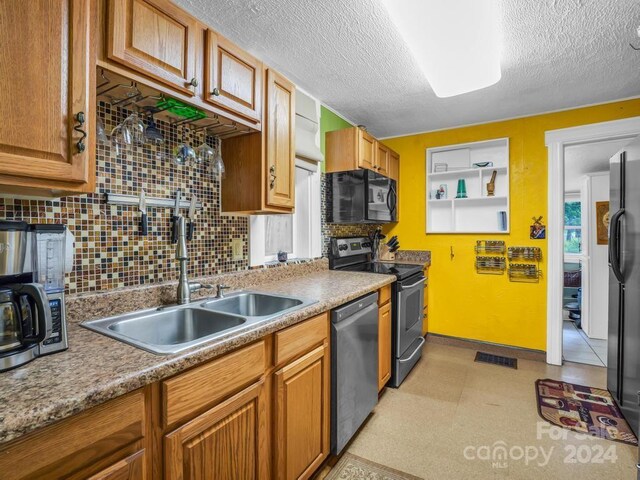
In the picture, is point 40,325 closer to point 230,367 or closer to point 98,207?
point 230,367

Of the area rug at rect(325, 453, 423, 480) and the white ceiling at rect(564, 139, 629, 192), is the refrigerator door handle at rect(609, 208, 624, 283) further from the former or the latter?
the area rug at rect(325, 453, 423, 480)

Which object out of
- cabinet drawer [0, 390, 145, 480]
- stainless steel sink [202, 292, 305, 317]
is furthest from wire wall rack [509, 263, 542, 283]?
cabinet drawer [0, 390, 145, 480]

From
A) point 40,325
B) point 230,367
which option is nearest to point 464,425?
point 230,367

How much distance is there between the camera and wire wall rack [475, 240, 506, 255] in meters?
3.25

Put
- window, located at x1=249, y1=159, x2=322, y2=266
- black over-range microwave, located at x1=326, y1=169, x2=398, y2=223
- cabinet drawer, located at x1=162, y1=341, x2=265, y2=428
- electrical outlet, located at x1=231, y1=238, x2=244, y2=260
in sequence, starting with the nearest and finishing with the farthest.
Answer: cabinet drawer, located at x1=162, y1=341, x2=265, y2=428, electrical outlet, located at x1=231, y1=238, x2=244, y2=260, window, located at x1=249, y1=159, x2=322, y2=266, black over-range microwave, located at x1=326, y1=169, x2=398, y2=223

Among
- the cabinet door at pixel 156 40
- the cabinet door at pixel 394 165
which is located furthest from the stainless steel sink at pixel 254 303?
the cabinet door at pixel 394 165

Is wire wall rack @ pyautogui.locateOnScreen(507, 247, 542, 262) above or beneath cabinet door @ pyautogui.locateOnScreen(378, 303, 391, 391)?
above

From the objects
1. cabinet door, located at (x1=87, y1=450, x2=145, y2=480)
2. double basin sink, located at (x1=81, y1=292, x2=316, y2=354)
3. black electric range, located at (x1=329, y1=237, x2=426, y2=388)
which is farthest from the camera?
black electric range, located at (x1=329, y1=237, x2=426, y2=388)

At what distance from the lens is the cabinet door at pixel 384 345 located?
2.25 metres

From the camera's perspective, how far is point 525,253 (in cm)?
312

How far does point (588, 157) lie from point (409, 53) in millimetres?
3473

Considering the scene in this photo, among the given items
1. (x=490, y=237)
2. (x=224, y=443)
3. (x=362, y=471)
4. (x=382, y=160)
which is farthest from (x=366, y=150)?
(x=224, y=443)

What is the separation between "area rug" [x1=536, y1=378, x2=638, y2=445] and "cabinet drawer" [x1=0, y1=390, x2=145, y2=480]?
2432 mm

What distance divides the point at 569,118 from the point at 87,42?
11.9 feet
